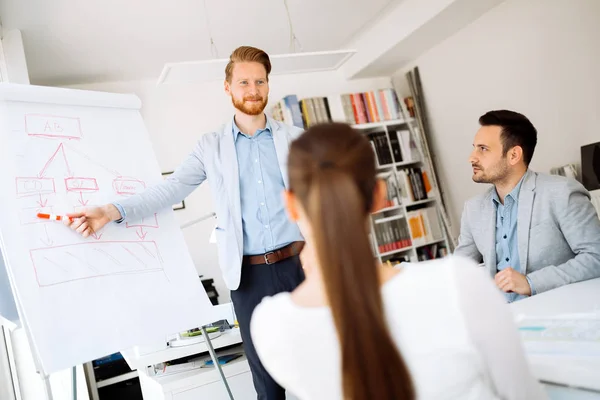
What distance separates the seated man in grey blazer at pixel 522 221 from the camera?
1.65 meters

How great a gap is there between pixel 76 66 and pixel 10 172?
110 inches

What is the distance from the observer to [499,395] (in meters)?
0.81

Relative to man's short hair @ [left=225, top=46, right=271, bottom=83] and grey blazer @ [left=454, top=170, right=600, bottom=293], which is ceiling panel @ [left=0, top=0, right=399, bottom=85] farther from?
grey blazer @ [left=454, top=170, right=600, bottom=293]

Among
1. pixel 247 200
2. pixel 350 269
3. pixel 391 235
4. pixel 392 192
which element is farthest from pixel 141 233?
pixel 392 192

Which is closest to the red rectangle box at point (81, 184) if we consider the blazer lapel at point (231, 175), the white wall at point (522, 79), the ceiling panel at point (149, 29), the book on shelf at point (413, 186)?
the blazer lapel at point (231, 175)

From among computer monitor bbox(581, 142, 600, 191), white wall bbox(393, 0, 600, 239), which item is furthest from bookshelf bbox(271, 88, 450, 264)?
computer monitor bbox(581, 142, 600, 191)

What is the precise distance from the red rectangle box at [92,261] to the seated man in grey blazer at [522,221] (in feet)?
4.03

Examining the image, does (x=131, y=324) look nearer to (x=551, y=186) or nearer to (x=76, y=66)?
(x=551, y=186)

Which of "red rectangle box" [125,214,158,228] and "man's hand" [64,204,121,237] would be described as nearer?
"man's hand" [64,204,121,237]

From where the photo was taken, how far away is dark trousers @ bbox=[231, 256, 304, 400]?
77.5 inches

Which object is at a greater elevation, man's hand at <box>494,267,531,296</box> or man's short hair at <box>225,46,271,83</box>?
man's short hair at <box>225,46,271,83</box>

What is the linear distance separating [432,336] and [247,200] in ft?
4.62

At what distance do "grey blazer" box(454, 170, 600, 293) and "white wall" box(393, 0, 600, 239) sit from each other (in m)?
2.33

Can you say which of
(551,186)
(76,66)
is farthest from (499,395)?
(76,66)
